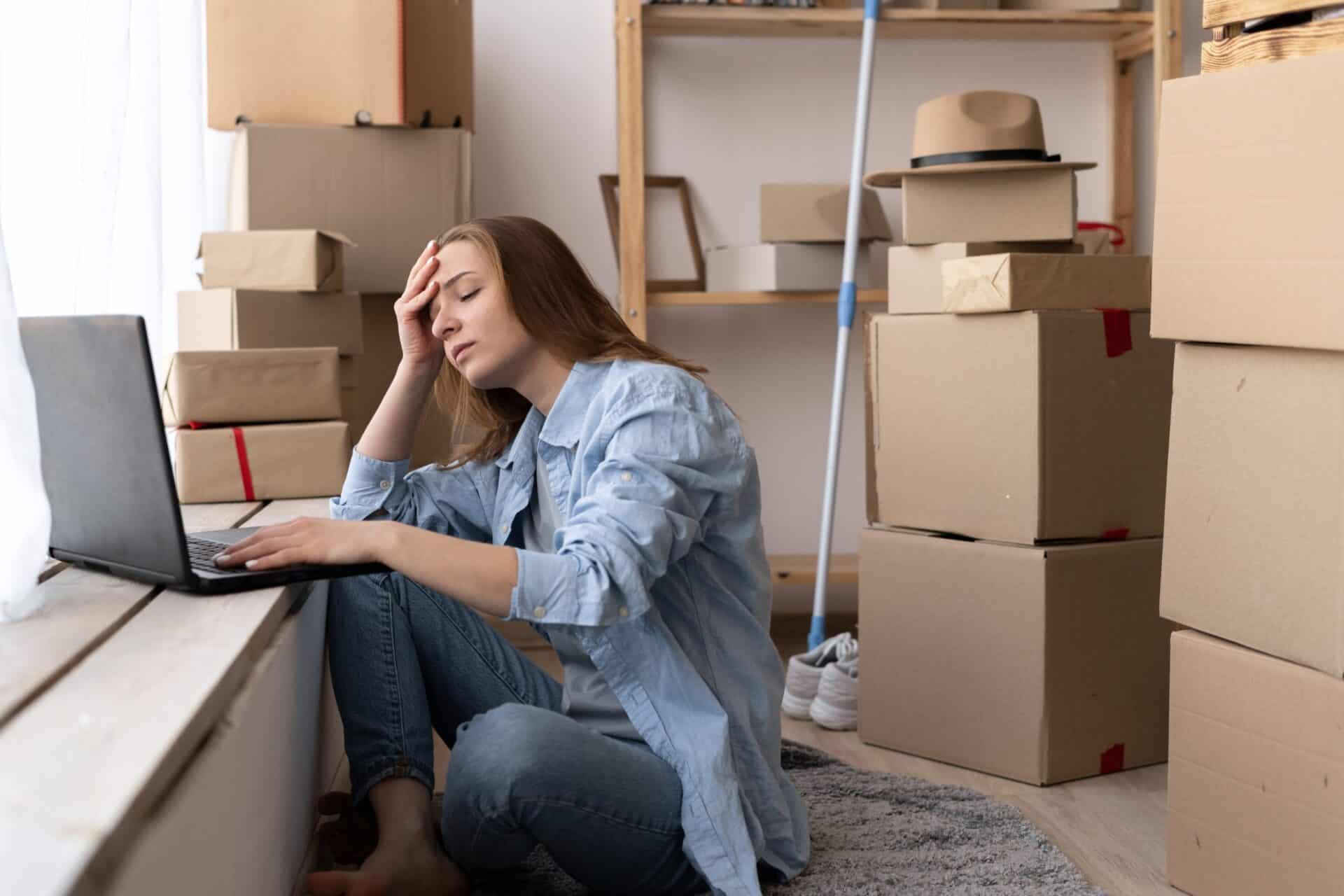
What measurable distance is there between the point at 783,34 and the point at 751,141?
23 centimetres

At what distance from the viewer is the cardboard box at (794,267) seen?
2617 millimetres

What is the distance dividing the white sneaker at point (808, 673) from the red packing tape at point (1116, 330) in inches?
25.7

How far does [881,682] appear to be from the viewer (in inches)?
82.1

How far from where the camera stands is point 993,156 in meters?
2.05

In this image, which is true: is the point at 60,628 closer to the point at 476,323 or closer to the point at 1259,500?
the point at 476,323

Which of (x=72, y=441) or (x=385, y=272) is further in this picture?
(x=385, y=272)

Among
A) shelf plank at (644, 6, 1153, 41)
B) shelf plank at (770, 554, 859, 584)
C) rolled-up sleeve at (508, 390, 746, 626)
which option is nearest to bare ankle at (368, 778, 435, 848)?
rolled-up sleeve at (508, 390, 746, 626)

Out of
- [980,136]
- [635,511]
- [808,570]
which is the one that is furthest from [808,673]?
[635,511]

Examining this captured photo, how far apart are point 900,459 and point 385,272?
98 cm

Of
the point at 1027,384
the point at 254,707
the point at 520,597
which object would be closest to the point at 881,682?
the point at 1027,384

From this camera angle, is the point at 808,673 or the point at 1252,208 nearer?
the point at 1252,208

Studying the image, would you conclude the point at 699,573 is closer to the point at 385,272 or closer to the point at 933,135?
the point at 933,135

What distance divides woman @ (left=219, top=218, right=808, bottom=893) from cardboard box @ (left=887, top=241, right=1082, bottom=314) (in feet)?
2.38

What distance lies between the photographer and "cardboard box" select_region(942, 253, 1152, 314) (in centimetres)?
186
